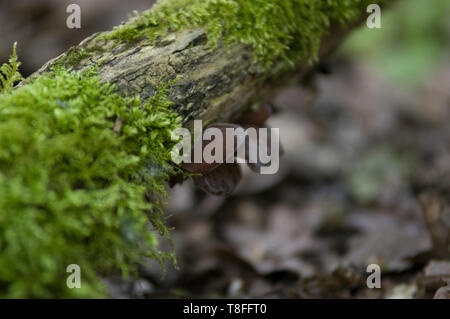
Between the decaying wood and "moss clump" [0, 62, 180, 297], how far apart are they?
5.1 inches

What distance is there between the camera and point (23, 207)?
1233mm

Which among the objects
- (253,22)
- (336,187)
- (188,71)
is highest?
(253,22)

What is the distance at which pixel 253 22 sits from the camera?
2.24 m

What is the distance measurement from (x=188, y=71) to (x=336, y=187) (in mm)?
2675

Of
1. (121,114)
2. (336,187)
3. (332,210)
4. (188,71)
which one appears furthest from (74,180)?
(336,187)

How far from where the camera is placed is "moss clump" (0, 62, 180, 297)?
120cm

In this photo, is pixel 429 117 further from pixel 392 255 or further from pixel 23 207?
pixel 23 207

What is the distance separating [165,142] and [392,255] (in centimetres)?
211

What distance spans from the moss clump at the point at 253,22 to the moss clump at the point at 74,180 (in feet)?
1.81

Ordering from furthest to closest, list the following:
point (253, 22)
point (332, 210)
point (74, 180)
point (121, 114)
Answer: point (332, 210)
point (253, 22)
point (121, 114)
point (74, 180)

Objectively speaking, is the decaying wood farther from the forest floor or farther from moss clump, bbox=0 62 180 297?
the forest floor

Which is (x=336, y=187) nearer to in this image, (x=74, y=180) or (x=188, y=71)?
(x=188, y=71)
